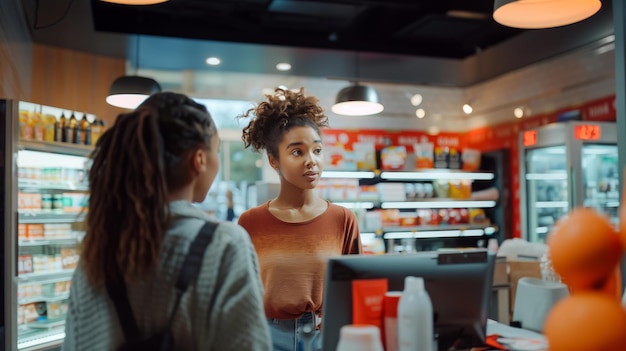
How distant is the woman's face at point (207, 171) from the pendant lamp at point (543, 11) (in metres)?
1.81

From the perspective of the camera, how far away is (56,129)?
5.36 meters

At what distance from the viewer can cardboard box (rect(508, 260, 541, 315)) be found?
5.57 metres

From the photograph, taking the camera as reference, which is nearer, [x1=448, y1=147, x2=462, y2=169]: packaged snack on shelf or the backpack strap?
the backpack strap

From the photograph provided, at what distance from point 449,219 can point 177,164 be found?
281 inches

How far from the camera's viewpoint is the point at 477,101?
30.0 feet

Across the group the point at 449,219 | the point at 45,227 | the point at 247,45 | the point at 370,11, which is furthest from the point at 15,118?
the point at 449,219

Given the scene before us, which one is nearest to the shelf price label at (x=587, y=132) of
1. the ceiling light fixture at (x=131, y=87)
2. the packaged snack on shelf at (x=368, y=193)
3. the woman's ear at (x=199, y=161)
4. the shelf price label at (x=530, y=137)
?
the shelf price label at (x=530, y=137)

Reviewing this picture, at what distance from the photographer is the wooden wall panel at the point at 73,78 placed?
6.88 metres

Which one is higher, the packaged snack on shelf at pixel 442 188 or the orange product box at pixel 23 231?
the packaged snack on shelf at pixel 442 188

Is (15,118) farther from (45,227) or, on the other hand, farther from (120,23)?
(120,23)

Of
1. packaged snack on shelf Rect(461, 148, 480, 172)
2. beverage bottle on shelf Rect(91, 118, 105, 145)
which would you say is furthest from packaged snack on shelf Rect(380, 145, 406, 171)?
beverage bottle on shelf Rect(91, 118, 105, 145)

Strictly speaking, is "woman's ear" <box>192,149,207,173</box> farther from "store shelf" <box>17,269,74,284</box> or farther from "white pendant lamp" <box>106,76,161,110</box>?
"white pendant lamp" <box>106,76,161,110</box>

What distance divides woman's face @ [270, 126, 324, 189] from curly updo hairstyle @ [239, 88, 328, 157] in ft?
0.13

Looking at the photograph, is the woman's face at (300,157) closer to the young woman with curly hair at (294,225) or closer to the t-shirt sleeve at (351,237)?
the young woman with curly hair at (294,225)
